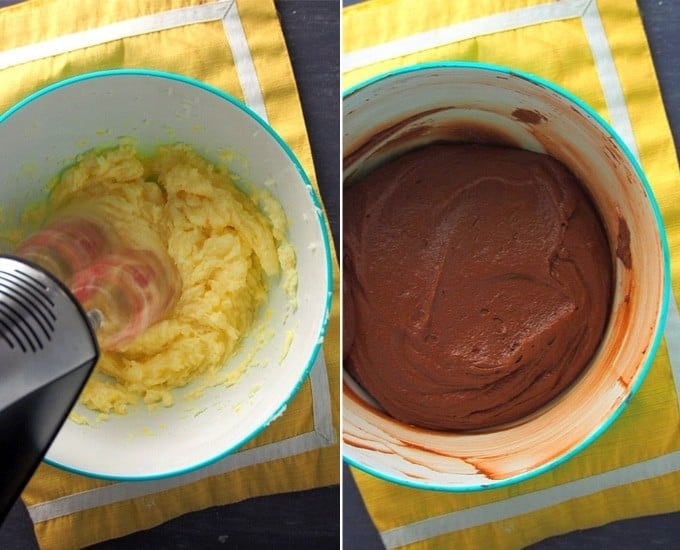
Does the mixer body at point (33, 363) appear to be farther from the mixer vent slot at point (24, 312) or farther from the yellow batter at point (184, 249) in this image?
the yellow batter at point (184, 249)

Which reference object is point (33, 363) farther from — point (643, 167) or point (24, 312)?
point (643, 167)

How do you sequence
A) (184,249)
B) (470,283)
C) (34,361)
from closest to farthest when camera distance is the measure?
(34,361)
(470,283)
(184,249)

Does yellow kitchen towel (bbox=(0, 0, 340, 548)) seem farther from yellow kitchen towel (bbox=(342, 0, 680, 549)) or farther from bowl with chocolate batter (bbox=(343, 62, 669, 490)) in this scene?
bowl with chocolate batter (bbox=(343, 62, 669, 490))

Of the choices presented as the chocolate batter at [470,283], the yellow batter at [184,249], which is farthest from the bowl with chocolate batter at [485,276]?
the yellow batter at [184,249]

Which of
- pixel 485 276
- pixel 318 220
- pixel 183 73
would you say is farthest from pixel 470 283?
pixel 183 73

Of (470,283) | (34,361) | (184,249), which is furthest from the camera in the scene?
(184,249)

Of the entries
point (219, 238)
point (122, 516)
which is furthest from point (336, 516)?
point (219, 238)

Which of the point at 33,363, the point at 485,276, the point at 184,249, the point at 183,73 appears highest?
the point at 183,73
